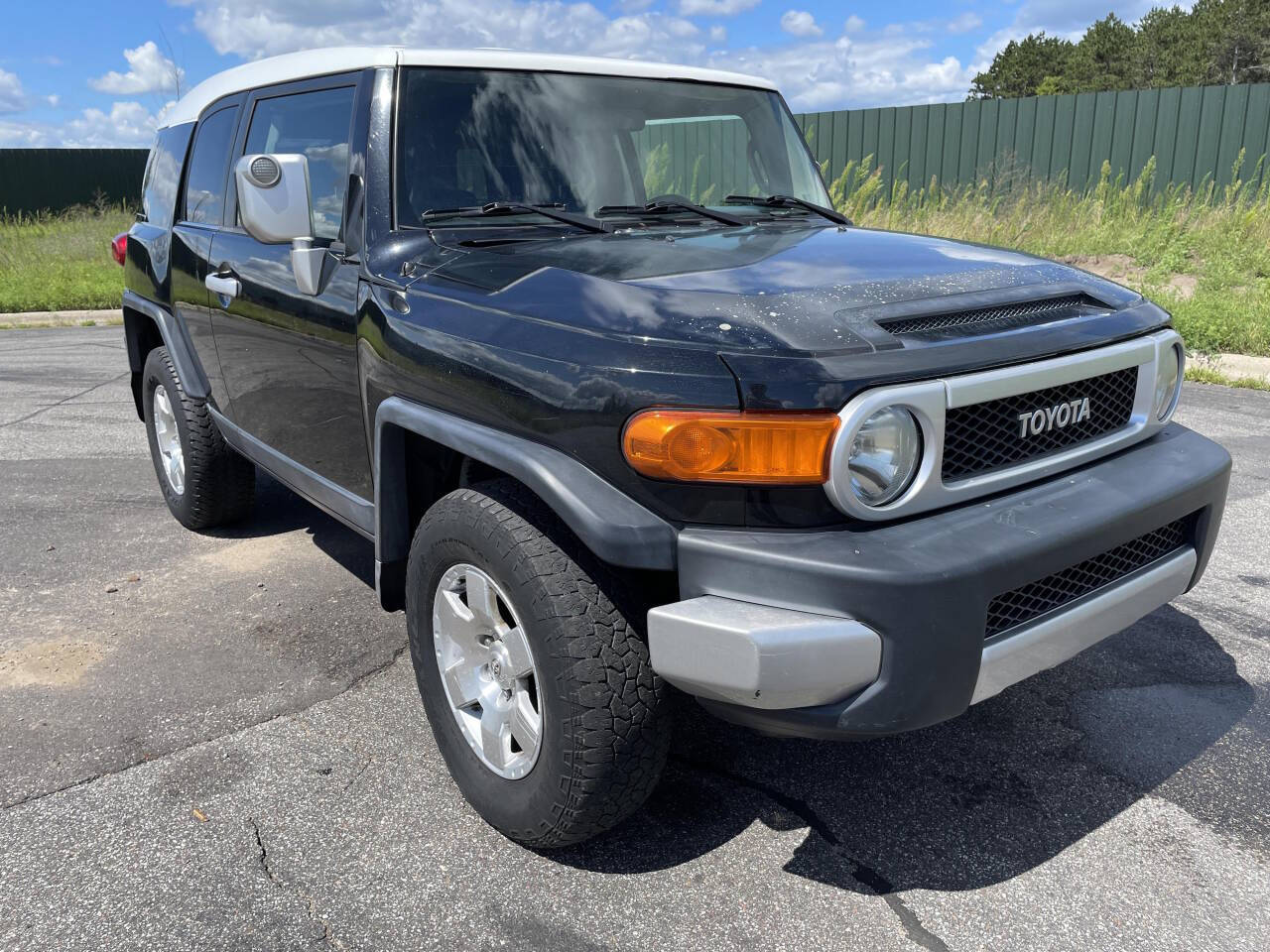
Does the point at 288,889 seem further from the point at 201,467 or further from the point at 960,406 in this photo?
the point at 201,467

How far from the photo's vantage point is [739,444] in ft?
6.48

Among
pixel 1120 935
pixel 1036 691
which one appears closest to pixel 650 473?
pixel 1120 935

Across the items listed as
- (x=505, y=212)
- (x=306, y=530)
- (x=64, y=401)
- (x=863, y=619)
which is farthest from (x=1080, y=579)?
(x=64, y=401)

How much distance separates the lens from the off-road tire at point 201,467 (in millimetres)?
4426

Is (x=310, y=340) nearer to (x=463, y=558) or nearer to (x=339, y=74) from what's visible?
(x=339, y=74)

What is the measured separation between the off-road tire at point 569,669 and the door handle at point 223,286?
70.7 inches

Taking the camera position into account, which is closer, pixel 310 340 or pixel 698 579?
pixel 698 579

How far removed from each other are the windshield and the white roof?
33mm

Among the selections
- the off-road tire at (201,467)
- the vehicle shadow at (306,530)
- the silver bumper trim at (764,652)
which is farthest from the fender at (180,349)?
the silver bumper trim at (764,652)

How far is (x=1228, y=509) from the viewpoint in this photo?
4844 millimetres

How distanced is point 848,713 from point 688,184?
7.00 feet

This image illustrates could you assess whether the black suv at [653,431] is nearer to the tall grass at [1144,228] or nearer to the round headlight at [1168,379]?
the round headlight at [1168,379]

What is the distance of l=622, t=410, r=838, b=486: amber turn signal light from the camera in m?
1.95

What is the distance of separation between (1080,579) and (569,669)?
1170 mm
